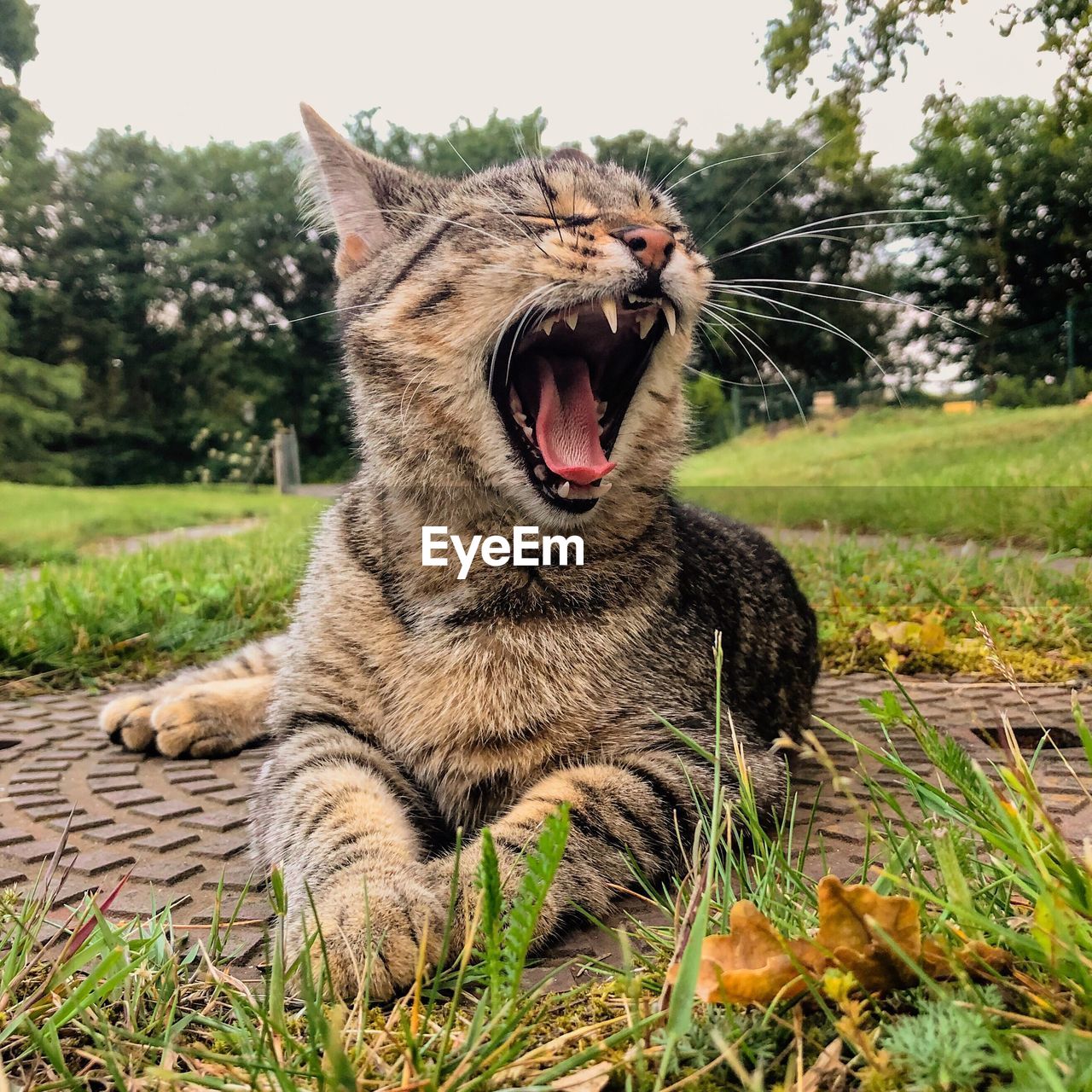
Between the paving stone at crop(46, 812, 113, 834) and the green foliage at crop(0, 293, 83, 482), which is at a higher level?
the green foliage at crop(0, 293, 83, 482)

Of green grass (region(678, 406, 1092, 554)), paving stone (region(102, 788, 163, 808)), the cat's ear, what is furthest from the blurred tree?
paving stone (region(102, 788, 163, 808))

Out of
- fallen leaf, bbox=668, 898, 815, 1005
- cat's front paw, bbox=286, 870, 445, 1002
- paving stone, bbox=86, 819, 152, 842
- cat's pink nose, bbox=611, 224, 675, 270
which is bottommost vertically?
paving stone, bbox=86, 819, 152, 842

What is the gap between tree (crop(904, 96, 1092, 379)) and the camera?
545 centimetres

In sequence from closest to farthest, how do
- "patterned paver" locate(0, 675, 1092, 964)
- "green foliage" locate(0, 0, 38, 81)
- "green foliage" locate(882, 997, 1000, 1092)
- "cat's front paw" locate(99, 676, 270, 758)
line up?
"green foliage" locate(882, 997, 1000, 1092) < "patterned paver" locate(0, 675, 1092, 964) < "cat's front paw" locate(99, 676, 270, 758) < "green foliage" locate(0, 0, 38, 81)

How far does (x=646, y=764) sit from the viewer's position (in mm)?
1928

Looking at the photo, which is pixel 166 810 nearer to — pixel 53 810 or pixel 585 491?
pixel 53 810

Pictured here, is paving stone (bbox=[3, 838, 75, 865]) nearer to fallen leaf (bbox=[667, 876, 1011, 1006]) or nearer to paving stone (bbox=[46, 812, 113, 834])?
paving stone (bbox=[46, 812, 113, 834])

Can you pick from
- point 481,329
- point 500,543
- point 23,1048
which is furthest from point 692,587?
point 23,1048

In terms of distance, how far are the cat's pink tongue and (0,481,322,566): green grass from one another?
580 centimetres

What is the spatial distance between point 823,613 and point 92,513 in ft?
22.9

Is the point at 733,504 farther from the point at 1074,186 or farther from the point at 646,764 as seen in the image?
the point at 646,764

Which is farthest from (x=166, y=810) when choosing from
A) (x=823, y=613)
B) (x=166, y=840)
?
(x=823, y=613)

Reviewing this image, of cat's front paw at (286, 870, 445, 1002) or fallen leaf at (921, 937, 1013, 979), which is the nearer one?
fallen leaf at (921, 937, 1013, 979)

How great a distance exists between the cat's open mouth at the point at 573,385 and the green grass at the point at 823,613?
4.28 feet
